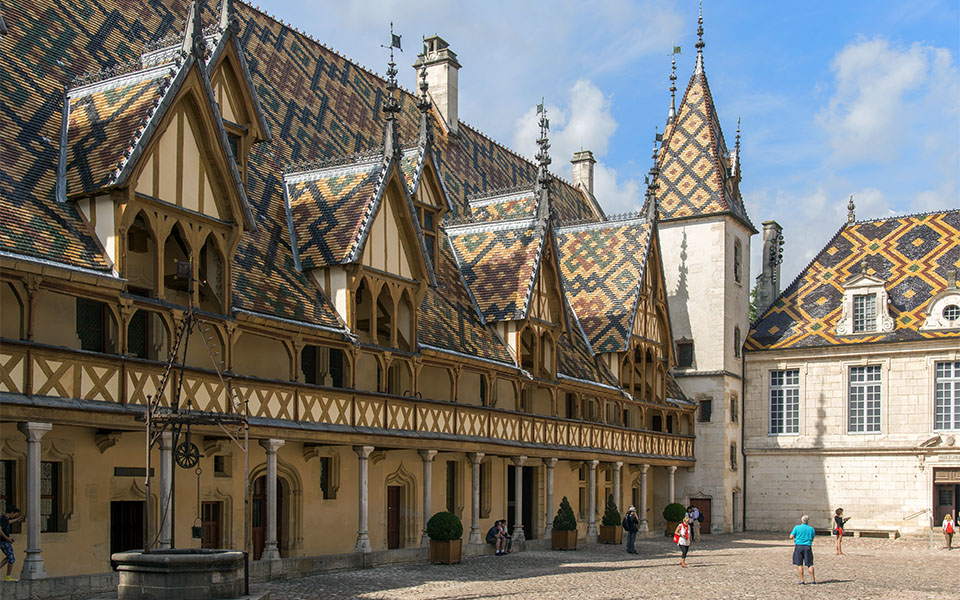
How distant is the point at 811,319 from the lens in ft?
135

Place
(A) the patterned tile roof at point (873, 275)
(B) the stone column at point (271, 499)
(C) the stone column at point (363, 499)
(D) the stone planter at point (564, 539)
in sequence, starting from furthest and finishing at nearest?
(A) the patterned tile roof at point (873, 275), (D) the stone planter at point (564, 539), (C) the stone column at point (363, 499), (B) the stone column at point (271, 499)

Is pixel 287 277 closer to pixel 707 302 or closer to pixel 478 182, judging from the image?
pixel 478 182

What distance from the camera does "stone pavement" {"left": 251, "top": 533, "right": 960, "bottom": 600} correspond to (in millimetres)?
17547

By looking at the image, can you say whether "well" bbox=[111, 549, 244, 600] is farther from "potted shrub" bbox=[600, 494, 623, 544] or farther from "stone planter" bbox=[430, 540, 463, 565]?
"potted shrub" bbox=[600, 494, 623, 544]

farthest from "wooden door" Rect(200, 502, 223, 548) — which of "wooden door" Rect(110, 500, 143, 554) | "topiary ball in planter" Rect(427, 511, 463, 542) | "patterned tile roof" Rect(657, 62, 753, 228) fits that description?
"patterned tile roof" Rect(657, 62, 753, 228)

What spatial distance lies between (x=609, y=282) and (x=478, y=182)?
210 inches

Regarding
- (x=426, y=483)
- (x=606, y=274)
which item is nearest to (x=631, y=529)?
(x=426, y=483)

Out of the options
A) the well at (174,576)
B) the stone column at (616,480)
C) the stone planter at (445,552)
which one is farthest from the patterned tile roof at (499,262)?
the well at (174,576)

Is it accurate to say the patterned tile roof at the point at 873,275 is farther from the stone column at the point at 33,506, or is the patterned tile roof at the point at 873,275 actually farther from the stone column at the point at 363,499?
the stone column at the point at 33,506

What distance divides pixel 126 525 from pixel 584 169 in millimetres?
33014

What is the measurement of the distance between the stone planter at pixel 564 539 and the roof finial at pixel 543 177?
785 cm

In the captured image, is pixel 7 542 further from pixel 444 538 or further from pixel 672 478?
pixel 672 478

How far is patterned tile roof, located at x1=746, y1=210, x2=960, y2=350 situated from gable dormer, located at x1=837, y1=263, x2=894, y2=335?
0.88 ft

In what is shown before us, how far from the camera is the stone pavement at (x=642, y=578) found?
1755cm
